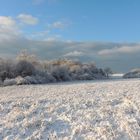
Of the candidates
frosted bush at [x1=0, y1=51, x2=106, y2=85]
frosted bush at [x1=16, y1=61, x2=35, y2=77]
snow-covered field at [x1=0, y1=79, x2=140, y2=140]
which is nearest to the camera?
snow-covered field at [x1=0, y1=79, x2=140, y2=140]

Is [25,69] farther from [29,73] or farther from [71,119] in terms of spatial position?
[71,119]

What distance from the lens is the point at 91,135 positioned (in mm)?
10141

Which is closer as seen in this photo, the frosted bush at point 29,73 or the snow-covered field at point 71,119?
the snow-covered field at point 71,119

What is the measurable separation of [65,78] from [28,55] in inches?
240

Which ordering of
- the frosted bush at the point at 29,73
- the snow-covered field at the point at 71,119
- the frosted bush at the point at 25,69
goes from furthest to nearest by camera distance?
the frosted bush at the point at 25,69 → the frosted bush at the point at 29,73 → the snow-covered field at the point at 71,119

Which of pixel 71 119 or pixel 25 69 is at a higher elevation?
pixel 25 69

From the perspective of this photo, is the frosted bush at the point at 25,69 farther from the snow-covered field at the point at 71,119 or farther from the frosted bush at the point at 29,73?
the snow-covered field at the point at 71,119

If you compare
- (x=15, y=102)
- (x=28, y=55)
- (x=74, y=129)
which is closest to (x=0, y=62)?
(x=28, y=55)

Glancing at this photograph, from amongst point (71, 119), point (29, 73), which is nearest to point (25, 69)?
point (29, 73)

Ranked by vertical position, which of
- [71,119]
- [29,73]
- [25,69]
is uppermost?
[25,69]

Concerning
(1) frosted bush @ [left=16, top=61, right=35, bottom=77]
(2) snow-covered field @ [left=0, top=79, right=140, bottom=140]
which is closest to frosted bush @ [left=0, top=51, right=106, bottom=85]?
(1) frosted bush @ [left=16, top=61, right=35, bottom=77]

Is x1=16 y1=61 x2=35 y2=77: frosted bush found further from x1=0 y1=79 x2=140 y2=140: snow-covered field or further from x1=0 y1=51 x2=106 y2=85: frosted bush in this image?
x1=0 y1=79 x2=140 y2=140: snow-covered field

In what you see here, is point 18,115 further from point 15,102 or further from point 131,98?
point 131,98

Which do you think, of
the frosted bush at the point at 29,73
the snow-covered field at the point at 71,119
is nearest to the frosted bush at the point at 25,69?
the frosted bush at the point at 29,73
